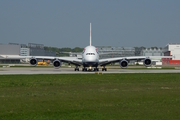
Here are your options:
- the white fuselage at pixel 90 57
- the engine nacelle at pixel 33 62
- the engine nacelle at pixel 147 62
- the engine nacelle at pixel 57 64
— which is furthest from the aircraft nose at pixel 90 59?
the engine nacelle at pixel 33 62

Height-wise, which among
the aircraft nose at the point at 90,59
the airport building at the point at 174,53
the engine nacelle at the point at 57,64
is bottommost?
the engine nacelle at the point at 57,64

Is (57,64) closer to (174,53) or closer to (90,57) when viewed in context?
(90,57)

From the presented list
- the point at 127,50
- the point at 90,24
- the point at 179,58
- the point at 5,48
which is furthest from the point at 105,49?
the point at 90,24

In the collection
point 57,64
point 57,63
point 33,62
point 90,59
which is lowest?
point 57,64

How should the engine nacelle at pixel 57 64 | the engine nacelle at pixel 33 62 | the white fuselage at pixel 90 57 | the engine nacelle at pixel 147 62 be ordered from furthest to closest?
the engine nacelle at pixel 33 62 < the engine nacelle at pixel 57 64 < the engine nacelle at pixel 147 62 < the white fuselage at pixel 90 57

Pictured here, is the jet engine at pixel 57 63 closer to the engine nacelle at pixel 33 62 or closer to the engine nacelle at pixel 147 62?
the engine nacelle at pixel 33 62

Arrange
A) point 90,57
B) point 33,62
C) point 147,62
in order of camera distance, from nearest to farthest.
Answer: point 90,57 → point 147,62 → point 33,62

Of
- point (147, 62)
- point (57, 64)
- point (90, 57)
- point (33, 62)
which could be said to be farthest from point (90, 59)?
point (33, 62)

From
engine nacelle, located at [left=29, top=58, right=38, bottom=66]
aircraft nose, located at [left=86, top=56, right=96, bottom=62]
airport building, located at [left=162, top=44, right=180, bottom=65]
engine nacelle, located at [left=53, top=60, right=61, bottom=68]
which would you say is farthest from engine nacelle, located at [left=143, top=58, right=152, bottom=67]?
airport building, located at [left=162, top=44, right=180, bottom=65]

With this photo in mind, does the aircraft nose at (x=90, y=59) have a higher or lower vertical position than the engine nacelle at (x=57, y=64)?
higher

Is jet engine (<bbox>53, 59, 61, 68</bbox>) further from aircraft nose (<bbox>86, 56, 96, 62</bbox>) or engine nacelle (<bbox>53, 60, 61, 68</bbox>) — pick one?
aircraft nose (<bbox>86, 56, 96, 62</bbox>)

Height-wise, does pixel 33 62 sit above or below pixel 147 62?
above

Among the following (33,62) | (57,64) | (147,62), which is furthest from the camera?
(33,62)

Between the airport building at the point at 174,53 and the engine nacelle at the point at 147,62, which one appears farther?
the airport building at the point at 174,53
